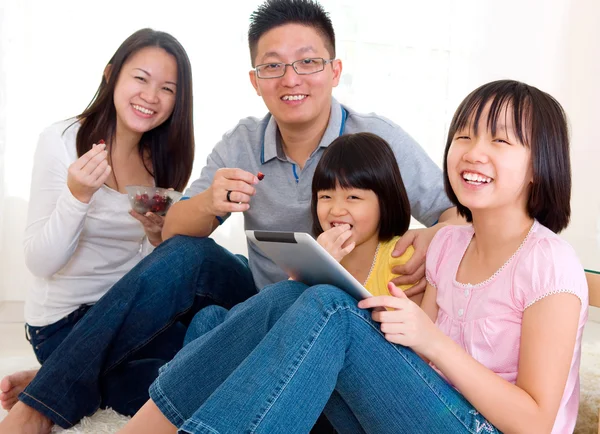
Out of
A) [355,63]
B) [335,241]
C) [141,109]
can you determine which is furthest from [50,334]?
[355,63]

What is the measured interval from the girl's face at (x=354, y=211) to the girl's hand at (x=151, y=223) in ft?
1.73

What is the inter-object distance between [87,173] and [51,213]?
26 centimetres

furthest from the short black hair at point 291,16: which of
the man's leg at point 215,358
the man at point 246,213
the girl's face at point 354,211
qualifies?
the man's leg at point 215,358

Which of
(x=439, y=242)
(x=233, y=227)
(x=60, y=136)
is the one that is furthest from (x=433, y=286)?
(x=233, y=227)

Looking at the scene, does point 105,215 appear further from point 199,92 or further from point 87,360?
point 199,92

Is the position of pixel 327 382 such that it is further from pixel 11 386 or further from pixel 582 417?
pixel 11 386

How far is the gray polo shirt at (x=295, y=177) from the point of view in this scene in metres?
1.88

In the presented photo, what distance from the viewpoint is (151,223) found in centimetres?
198

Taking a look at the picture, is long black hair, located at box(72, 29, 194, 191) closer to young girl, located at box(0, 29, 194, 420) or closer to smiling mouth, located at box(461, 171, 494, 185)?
young girl, located at box(0, 29, 194, 420)

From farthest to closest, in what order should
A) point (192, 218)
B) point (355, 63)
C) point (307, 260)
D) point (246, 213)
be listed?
point (355, 63) → point (246, 213) → point (192, 218) → point (307, 260)

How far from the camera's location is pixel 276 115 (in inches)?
74.4

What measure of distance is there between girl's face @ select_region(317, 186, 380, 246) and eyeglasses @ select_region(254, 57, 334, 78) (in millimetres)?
367

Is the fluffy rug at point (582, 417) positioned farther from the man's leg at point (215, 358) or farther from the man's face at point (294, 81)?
the man's face at point (294, 81)

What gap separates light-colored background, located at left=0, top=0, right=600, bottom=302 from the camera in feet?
10.9
